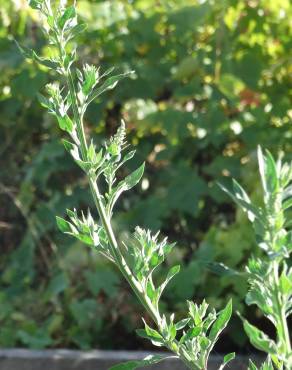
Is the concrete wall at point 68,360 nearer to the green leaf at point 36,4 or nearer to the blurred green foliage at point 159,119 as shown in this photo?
the blurred green foliage at point 159,119

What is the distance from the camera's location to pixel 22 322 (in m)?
3.73

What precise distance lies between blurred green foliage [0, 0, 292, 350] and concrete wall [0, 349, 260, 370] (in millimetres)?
270

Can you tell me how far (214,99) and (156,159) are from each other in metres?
0.37

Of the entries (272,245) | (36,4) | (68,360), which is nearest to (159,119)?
(68,360)

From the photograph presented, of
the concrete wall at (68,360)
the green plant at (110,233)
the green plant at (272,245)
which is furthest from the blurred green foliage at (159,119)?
the green plant at (272,245)

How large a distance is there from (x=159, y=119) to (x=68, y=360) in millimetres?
1177

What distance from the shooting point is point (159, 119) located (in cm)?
397

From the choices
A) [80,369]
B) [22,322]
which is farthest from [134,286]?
[22,322]

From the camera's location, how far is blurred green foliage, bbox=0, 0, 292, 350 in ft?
12.8

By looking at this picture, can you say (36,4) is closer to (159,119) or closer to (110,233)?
(110,233)

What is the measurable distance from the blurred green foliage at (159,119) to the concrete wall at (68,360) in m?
0.27

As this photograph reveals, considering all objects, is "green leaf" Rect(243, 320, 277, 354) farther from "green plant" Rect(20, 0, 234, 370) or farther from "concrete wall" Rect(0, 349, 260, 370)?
"concrete wall" Rect(0, 349, 260, 370)

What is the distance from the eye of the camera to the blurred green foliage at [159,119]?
3.89 m

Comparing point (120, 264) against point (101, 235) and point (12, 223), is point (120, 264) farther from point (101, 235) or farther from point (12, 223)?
point (12, 223)
